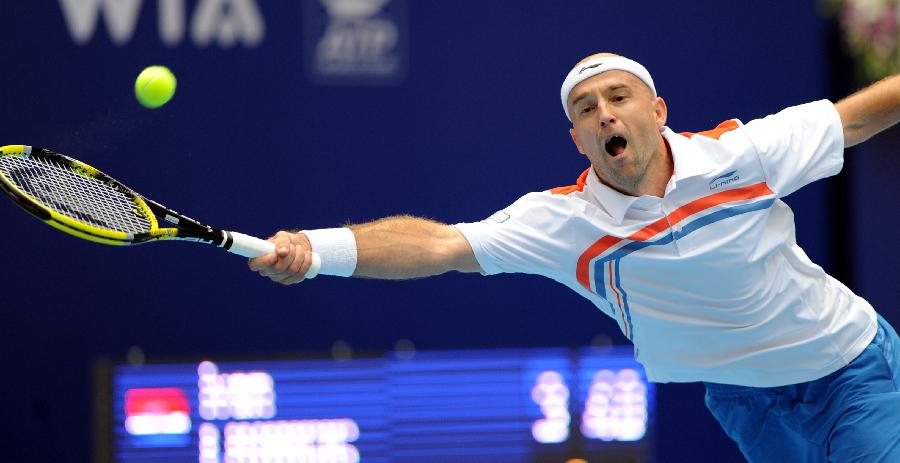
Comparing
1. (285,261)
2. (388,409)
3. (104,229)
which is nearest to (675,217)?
(285,261)

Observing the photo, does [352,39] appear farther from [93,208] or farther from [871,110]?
[871,110]

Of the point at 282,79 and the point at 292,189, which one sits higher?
the point at 282,79

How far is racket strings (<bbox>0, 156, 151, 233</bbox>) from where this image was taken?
129 inches

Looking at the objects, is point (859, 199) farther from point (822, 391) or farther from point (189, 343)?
point (189, 343)

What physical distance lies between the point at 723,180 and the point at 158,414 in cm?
282

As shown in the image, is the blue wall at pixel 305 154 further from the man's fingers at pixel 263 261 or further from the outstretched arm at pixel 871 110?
the man's fingers at pixel 263 261

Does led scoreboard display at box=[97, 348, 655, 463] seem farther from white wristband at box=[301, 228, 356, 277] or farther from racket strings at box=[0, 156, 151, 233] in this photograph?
white wristband at box=[301, 228, 356, 277]

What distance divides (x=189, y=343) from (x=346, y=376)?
2.50ft

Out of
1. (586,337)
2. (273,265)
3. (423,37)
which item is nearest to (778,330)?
(273,265)

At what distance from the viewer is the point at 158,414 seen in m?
5.24

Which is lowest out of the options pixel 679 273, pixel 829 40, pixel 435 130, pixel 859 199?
pixel 679 273

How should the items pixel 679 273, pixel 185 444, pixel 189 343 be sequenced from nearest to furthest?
pixel 679 273
pixel 185 444
pixel 189 343

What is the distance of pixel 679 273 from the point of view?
3479 mm

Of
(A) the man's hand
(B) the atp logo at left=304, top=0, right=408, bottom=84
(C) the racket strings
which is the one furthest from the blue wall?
(A) the man's hand
